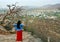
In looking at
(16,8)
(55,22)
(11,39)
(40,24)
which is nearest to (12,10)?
(16,8)

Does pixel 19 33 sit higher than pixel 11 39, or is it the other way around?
pixel 19 33

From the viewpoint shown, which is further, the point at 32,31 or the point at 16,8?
the point at 16,8

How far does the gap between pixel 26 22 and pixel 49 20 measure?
2395 millimetres

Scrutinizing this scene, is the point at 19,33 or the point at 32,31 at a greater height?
the point at 19,33

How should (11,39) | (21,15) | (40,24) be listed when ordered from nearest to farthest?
(11,39)
(40,24)
(21,15)

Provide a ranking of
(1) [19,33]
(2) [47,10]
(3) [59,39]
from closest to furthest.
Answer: (1) [19,33], (3) [59,39], (2) [47,10]

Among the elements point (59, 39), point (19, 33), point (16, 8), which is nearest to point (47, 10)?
point (16, 8)

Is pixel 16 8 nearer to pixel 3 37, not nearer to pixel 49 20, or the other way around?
pixel 49 20

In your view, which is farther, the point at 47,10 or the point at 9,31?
the point at 47,10

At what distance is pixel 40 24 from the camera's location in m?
16.3

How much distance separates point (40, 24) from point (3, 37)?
3.47 meters

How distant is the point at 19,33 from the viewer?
902cm

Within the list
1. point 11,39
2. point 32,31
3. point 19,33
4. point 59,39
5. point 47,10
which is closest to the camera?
point 19,33

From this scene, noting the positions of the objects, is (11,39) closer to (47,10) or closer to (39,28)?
(39,28)
